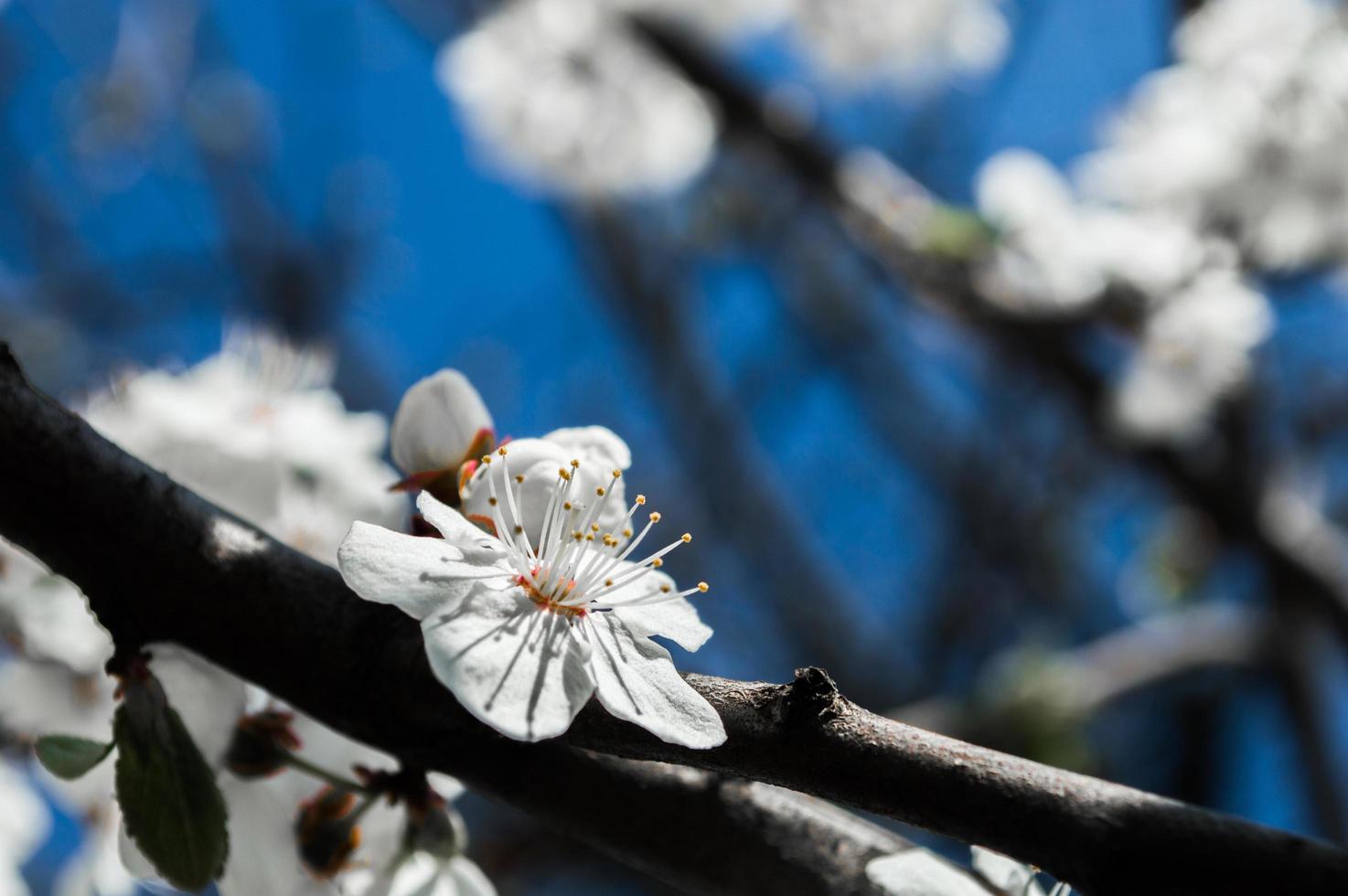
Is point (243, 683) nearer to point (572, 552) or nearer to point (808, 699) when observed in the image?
point (572, 552)

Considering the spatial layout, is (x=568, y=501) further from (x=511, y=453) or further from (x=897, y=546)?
(x=897, y=546)

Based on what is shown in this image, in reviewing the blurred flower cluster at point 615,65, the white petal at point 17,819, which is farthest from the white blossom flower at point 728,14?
the white petal at point 17,819

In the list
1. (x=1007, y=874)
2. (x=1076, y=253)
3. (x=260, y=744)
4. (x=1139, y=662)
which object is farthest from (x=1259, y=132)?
(x=260, y=744)

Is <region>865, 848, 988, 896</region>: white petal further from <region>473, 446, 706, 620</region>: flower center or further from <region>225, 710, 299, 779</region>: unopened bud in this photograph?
<region>225, 710, 299, 779</region>: unopened bud

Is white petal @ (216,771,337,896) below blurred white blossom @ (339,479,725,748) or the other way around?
below

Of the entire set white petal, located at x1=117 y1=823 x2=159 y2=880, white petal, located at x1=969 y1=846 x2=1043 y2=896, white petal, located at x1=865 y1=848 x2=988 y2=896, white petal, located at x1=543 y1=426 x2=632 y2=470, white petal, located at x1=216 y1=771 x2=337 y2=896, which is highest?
white petal, located at x1=543 y1=426 x2=632 y2=470

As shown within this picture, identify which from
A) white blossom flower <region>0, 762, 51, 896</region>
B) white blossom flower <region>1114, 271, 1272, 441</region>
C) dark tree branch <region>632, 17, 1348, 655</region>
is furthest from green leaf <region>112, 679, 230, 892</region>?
white blossom flower <region>1114, 271, 1272, 441</region>
